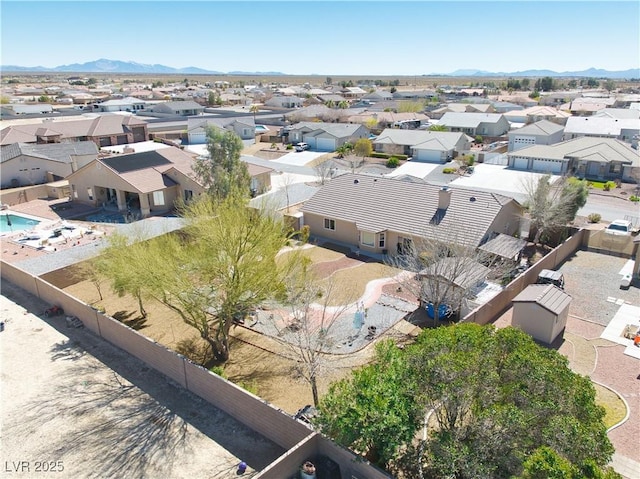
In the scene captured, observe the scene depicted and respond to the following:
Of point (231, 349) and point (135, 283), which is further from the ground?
point (135, 283)

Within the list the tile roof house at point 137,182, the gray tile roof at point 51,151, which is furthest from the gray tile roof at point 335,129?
the gray tile roof at point 51,151

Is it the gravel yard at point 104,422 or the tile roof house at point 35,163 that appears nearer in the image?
the gravel yard at point 104,422

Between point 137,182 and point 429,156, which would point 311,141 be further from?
point 137,182

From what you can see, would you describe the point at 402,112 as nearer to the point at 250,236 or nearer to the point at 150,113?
the point at 150,113

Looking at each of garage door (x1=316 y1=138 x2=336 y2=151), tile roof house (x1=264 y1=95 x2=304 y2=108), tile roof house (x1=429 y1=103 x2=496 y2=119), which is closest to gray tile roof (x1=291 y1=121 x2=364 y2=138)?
garage door (x1=316 y1=138 x2=336 y2=151)

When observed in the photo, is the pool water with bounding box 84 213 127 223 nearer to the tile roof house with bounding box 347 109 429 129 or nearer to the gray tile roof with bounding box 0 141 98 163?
the gray tile roof with bounding box 0 141 98 163

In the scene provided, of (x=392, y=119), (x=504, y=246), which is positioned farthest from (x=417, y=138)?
(x=504, y=246)

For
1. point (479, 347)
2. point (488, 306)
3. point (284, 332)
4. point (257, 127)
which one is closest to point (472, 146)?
point (257, 127)

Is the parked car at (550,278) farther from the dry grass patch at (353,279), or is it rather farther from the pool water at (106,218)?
the pool water at (106,218)
